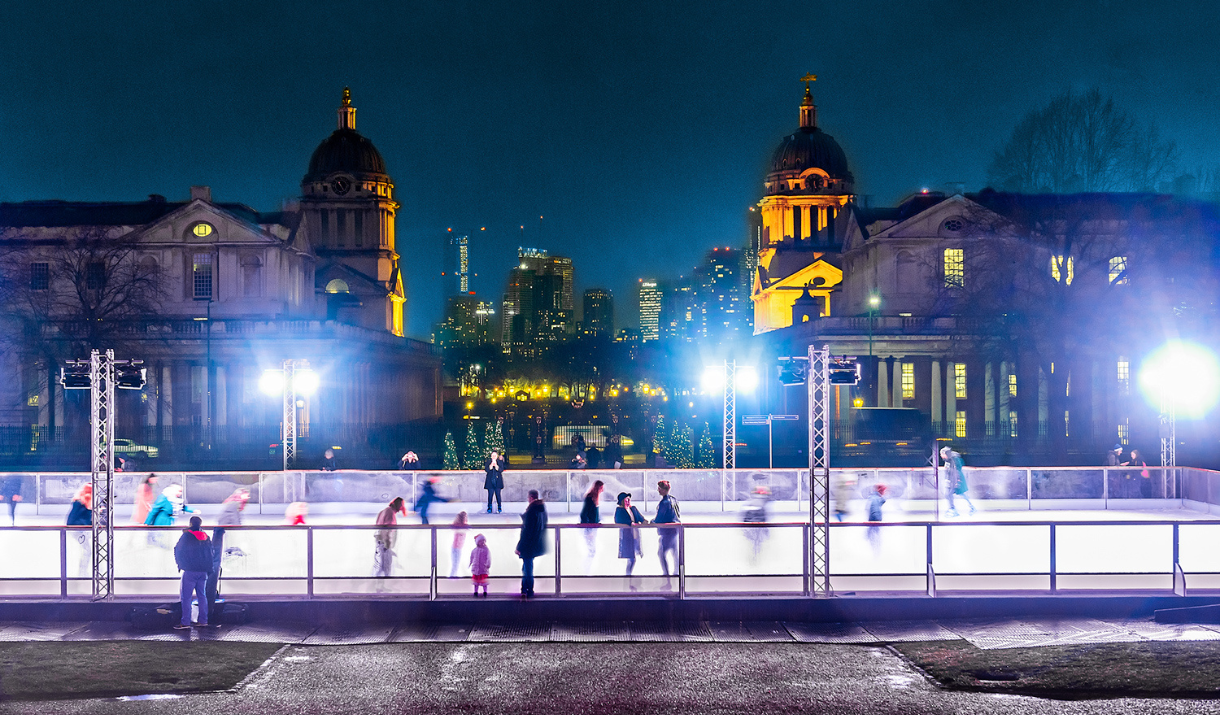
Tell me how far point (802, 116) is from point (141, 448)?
9008 centimetres

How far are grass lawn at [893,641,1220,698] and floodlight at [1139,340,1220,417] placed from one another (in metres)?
19.0

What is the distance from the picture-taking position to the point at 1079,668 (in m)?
12.8

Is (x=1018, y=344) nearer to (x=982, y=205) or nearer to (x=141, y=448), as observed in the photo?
(x=982, y=205)

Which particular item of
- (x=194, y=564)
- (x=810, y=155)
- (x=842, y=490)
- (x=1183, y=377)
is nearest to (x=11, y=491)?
(x=194, y=564)

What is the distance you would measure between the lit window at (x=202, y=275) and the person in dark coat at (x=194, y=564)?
65.3m

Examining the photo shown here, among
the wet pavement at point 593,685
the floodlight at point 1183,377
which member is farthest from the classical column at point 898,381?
the wet pavement at point 593,685

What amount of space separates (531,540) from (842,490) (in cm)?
1311

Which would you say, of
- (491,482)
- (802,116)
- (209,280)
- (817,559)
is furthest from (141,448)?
(802,116)

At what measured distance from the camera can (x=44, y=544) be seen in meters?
16.2

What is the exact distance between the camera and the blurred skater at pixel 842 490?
26.8m

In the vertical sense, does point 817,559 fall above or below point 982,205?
below

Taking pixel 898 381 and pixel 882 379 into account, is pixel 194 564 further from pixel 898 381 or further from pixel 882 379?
pixel 898 381

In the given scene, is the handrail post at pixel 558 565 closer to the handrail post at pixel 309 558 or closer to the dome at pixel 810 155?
the handrail post at pixel 309 558

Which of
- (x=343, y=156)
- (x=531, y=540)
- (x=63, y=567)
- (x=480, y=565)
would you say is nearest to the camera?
(x=531, y=540)
